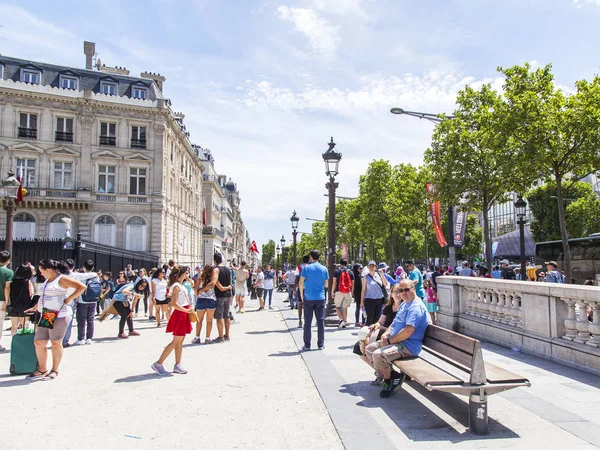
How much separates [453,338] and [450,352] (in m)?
0.15

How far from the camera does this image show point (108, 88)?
37875 millimetres

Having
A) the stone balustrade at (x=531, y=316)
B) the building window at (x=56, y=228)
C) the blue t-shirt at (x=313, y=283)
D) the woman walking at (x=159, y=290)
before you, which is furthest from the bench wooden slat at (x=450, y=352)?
the building window at (x=56, y=228)

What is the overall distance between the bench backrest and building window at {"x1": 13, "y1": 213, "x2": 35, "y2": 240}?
3606 cm

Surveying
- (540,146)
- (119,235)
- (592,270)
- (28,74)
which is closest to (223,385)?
(540,146)

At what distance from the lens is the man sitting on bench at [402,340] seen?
5293 millimetres

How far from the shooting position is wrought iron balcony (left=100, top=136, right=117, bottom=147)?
37.1 m

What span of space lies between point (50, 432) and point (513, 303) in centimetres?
713

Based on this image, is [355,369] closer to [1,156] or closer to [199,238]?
[1,156]

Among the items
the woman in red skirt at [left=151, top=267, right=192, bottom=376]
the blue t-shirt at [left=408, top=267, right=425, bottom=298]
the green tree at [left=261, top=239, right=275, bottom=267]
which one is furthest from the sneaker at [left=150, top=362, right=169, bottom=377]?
the green tree at [left=261, top=239, right=275, bottom=267]

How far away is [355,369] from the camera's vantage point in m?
6.93

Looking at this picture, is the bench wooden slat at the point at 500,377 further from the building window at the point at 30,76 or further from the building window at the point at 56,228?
the building window at the point at 30,76

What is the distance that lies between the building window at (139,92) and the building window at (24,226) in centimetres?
1232

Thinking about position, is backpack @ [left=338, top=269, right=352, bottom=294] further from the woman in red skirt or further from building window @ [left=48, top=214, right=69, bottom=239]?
building window @ [left=48, top=214, right=69, bottom=239]

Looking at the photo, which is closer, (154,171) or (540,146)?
(540,146)
